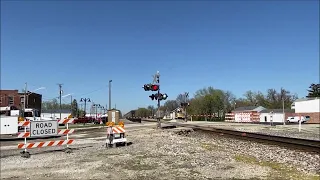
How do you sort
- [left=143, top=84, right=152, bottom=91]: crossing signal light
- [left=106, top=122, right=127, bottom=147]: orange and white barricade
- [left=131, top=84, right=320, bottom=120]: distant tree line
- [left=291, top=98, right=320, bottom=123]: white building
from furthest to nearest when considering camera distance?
[left=131, top=84, right=320, bottom=120]: distant tree line → [left=291, top=98, right=320, bottom=123]: white building → [left=143, top=84, right=152, bottom=91]: crossing signal light → [left=106, top=122, right=127, bottom=147]: orange and white barricade

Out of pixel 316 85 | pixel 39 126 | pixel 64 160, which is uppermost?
pixel 316 85

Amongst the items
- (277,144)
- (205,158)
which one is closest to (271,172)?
(205,158)

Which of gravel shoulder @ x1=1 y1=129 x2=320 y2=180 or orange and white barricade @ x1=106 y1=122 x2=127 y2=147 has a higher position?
orange and white barricade @ x1=106 y1=122 x2=127 y2=147

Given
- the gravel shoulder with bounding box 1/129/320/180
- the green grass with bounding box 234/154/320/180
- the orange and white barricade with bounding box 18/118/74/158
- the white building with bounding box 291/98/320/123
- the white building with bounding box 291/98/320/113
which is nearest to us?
the green grass with bounding box 234/154/320/180

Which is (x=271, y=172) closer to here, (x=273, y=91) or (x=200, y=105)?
(x=200, y=105)

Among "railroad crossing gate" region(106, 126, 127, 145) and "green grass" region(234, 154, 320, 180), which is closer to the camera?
"green grass" region(234, 154, 320, 180)

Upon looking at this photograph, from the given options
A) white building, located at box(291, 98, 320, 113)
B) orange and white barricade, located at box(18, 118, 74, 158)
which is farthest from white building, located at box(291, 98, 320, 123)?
orange and white barricade, located at box(18, 118, 74, 158)

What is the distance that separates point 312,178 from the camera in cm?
952

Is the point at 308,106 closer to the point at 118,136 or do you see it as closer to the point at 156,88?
the point at 156,88

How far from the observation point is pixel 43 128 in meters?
17.9

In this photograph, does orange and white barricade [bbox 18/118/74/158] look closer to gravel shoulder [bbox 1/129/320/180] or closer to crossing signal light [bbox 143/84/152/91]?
gravel shoulder [bbox 1/129/320/180]

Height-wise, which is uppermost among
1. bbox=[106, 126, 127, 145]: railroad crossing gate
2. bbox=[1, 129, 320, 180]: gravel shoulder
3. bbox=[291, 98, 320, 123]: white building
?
bbox=[291, 98, 320, 123]: white building

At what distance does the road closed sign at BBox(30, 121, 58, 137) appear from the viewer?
1744cm

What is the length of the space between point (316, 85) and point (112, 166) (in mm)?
141334
